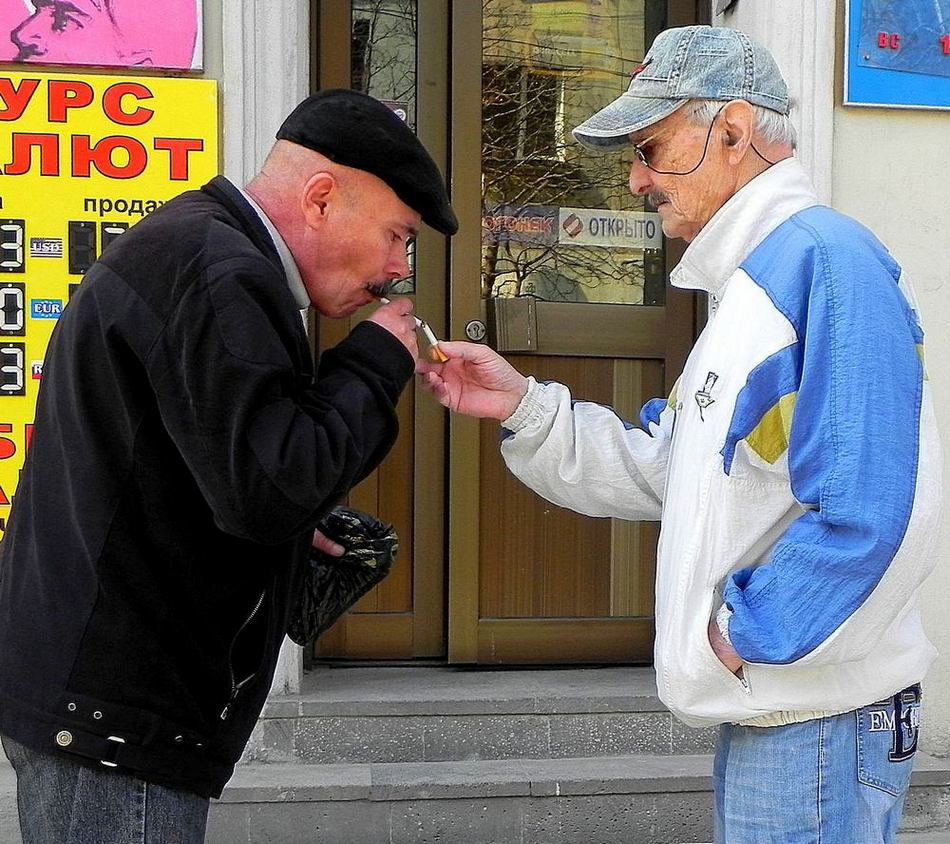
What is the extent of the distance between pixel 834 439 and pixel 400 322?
65cm

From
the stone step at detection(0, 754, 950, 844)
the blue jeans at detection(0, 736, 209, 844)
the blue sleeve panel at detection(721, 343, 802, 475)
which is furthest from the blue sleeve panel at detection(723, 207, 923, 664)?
the stone step at detection(0, 754, 950, 844)

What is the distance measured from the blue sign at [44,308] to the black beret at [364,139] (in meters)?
2.54

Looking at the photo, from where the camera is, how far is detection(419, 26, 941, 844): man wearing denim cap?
172cm

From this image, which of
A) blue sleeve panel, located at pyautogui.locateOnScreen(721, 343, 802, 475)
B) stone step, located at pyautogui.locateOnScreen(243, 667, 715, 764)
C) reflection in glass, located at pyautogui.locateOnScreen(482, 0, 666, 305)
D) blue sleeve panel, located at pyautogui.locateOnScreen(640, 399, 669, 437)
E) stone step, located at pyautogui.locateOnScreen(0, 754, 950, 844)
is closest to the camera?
blue sleeve panel, located at pyautogui.locateOnScreen(721, 343, 802, 475)

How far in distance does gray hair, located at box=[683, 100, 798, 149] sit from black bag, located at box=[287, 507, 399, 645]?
87 centimetres

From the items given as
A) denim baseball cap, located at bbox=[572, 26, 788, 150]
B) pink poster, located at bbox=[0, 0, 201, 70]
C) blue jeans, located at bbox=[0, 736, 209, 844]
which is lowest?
blue jeans, located at bbox=[0, 736, 209, 844]

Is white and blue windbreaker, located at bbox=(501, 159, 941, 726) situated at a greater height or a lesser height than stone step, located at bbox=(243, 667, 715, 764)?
greater

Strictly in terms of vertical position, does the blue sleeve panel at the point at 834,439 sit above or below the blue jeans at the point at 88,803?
above

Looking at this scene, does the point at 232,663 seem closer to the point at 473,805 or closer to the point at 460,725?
the point at 473,805

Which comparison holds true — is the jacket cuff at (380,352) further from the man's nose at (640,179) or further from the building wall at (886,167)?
the building wall at (886,167)

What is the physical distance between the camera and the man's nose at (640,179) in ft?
6.85

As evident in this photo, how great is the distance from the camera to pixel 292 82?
4.36 meters

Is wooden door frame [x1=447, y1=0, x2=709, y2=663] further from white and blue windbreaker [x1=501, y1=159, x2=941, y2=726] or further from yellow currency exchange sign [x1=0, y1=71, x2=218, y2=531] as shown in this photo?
white and blue windbreaker [x1=501, y1=159, x2=941, y2=726]

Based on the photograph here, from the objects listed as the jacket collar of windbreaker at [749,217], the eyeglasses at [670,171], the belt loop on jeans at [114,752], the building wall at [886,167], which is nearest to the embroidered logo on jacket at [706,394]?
the jacket collar of windbreaker at [749,217]
